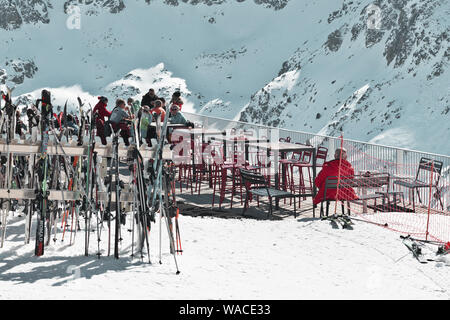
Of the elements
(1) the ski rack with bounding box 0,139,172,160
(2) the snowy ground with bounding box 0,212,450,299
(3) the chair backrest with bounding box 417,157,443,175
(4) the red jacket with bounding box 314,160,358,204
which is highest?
(1) the ski rack with bounding box 0,139,172,160

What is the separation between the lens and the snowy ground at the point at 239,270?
19.0 ft

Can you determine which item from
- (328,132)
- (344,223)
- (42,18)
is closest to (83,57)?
(42,18)

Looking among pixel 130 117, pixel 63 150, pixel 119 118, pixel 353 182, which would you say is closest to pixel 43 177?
pixel 63 150

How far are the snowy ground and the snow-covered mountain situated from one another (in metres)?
36.5

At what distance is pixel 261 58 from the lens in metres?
77.6

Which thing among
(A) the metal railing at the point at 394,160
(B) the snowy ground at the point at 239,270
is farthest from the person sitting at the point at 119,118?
(A) the metal railing at the point at 394,160

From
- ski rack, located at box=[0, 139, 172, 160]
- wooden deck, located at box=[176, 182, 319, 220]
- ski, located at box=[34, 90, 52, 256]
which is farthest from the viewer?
wooden deck, located at box=[176, 182, 319, 220]

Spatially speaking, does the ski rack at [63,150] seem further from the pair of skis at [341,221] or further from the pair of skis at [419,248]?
the pair of skis at [419,248]

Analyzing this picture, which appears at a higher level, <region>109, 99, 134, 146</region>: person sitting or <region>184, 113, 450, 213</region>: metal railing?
<region>109, 99, 134, 146</region>: person sitting

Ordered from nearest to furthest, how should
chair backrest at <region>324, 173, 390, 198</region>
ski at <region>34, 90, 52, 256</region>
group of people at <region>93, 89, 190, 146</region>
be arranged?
ski at <region>34, 90, 52, 256</region> → group of people at <region>93, 89, 190, 146</region> → chair backrest at <region>324, 173, 390, 198</region>

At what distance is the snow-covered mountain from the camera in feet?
172

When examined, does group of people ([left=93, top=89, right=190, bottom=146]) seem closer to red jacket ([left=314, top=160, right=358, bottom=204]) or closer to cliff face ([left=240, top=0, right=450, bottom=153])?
red jacket ([left=314, top=160, right=358, bottom=204])

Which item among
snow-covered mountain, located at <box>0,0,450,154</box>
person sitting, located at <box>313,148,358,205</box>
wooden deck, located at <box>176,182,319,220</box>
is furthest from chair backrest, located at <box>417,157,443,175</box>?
snow-covered mountain, located at <box>0,0,450,154</box>

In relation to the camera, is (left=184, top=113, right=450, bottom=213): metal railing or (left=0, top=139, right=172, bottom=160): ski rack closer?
(left=0, top=139, right=172, bottom=160): ski rack
